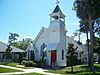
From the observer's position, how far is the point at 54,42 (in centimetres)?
3884

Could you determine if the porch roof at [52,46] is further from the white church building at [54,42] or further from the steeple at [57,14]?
the steeple at [57,14]

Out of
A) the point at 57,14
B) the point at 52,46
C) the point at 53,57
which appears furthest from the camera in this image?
the point at 57,14

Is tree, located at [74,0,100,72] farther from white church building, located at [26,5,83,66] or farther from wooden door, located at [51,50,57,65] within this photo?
wooden door, located at [51,50,57,65]

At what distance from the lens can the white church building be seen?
126 ft

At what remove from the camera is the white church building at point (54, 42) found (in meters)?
38.4

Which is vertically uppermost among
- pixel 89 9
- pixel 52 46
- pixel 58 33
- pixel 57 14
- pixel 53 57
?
pixel 57 14

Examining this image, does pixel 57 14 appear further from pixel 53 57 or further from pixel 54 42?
pixel 53 57

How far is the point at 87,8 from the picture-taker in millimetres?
32000

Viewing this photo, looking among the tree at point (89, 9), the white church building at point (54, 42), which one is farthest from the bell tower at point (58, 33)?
the tree at point (89, 9)

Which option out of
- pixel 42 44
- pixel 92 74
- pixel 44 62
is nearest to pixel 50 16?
pixel 42 44

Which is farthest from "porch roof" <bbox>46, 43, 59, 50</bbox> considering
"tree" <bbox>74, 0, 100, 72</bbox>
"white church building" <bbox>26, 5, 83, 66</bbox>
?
"tree" <bbox>74, 0, 100, 72</bbox>

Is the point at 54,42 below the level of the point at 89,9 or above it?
below

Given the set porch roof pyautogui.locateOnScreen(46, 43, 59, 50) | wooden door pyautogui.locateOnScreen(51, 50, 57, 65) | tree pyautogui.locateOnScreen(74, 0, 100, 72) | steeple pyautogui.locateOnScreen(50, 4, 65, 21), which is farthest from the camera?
steeple pyautogui.locateOnScreen(50, 4, 65, 21)

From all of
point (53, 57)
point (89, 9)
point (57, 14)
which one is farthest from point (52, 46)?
point (89, 9)
